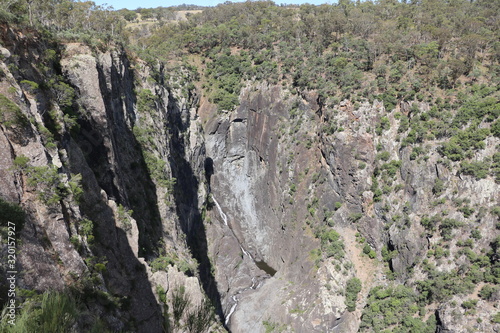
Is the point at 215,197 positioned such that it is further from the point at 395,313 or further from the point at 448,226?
the point at 448,226

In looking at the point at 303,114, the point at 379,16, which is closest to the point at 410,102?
the point at 303,114

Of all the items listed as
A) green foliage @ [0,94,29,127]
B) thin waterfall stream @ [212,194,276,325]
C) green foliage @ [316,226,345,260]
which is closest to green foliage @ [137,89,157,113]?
green foliage @ [0,94,29,127]

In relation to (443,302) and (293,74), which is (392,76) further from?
(443,302)

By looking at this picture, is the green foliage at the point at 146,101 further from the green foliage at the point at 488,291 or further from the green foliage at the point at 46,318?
the green foliage at the point at 488,291

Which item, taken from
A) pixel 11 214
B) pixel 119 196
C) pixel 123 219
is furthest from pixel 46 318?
pixel 119 196

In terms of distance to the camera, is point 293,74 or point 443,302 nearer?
point 443,302

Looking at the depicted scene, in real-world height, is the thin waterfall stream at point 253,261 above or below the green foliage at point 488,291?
below

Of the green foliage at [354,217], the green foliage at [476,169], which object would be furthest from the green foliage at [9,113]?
the green foliage at [476,169]
